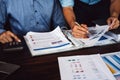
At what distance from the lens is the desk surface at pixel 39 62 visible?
2.91 feet

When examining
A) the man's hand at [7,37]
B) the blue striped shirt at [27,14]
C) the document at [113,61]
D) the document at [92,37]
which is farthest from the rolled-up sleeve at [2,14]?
the document at [113,61]

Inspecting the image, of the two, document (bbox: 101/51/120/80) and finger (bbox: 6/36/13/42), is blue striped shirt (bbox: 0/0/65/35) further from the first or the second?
document (bbox: 101/51/120/80)

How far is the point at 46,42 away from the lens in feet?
3.89

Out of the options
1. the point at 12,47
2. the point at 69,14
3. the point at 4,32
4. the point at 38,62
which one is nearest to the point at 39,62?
the point at 38,62

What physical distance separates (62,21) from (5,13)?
1.53 feet

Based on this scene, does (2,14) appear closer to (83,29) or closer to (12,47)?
(12,47)

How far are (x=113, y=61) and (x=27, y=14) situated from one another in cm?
81

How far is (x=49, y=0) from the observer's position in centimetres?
162

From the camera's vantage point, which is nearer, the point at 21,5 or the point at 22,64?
the point at 22,64

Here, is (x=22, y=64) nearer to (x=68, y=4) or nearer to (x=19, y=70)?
(x=19, y=70)

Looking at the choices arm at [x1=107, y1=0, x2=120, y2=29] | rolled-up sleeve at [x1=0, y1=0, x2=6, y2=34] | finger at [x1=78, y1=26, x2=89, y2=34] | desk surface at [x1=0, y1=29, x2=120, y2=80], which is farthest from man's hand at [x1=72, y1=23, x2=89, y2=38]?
rolled-up sleeve at [x1=0, y1=0, x2=6, y2=34]

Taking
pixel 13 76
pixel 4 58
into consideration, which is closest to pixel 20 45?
pixel 4 58

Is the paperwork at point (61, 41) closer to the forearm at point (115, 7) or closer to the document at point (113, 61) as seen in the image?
the document at point (113, 61)

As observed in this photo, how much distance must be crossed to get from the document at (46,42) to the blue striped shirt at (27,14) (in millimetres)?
332
